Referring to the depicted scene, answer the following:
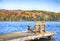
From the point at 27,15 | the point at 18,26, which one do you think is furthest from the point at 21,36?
the point at 27,15

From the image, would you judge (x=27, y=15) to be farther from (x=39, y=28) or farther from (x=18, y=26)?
(x=39, y=28)

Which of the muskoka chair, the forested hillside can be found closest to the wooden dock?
the muskoka chair

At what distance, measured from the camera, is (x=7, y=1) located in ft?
12.1

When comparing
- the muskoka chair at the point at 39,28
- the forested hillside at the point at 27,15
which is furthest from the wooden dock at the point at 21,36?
the forested hillside at the point at 27,15

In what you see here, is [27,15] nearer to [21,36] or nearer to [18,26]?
[18,26]

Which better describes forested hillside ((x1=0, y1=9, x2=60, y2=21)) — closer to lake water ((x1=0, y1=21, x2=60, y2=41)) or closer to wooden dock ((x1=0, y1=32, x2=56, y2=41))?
lake water ((x1=0, y1=21, x2=60, y2=41))

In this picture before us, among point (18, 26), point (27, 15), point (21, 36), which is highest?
point (27, 15)

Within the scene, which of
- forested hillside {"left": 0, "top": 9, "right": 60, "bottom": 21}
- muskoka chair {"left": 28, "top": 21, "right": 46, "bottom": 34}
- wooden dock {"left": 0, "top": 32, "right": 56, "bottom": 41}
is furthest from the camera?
muskoka chair {"left": 28, "top": 21, "right": 46, "bottom": 34}

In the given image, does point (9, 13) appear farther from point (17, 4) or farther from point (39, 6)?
point (39, 6)

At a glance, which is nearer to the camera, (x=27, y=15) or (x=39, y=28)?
(x=27, y=15)

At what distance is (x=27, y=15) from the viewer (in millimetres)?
3771

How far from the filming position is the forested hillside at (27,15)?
12.2 feet

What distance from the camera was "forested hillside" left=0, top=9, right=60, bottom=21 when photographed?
371 cm

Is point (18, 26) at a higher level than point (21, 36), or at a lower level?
higher
